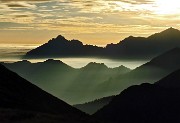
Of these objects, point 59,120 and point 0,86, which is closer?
point 59,120

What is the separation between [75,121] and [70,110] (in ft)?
260

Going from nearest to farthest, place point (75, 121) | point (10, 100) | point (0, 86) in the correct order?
1. point (75, 121)
2. point (10, 100)
3. point (0, 86)

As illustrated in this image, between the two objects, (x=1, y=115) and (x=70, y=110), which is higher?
(x=1, y=115)

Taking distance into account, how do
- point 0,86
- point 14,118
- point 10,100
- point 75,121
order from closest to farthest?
point 14,118 < point 75,121 < point 10,100 < point 0,86

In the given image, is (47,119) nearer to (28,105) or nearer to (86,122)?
(86,122)

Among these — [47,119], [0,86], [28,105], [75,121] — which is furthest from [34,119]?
[0,86]

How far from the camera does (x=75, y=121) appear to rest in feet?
397

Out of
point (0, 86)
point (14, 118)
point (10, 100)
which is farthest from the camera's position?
point (0, 86)

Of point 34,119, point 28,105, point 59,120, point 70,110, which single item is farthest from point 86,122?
point 70,110

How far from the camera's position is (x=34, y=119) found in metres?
108

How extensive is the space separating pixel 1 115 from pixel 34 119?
9.94m

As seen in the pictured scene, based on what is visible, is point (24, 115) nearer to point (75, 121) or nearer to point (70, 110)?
point (75, 121)

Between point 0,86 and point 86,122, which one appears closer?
point 86,122

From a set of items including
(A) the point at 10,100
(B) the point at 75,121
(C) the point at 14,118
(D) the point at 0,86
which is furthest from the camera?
(D) the point at 0,86
